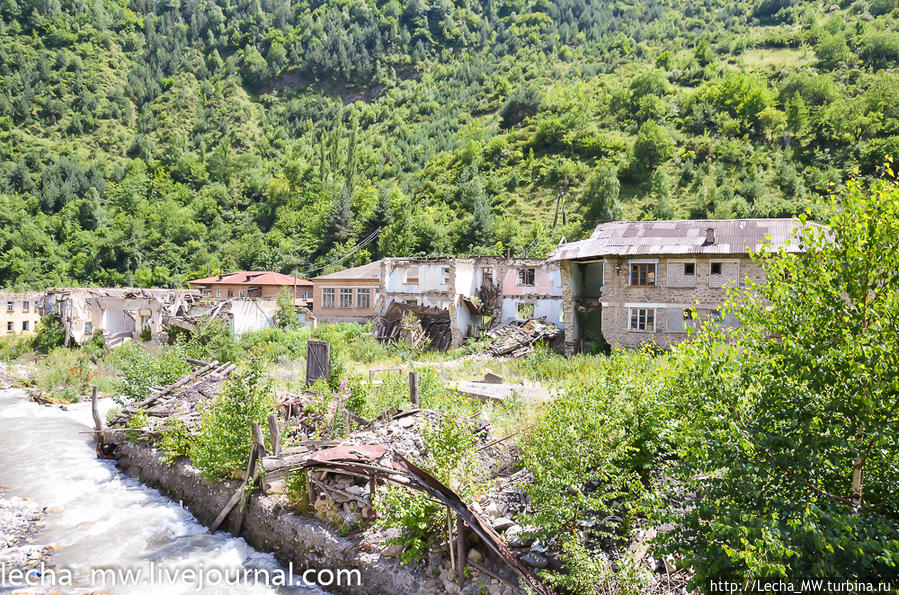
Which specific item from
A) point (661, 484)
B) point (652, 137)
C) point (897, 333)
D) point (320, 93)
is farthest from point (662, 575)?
point (320, 93)

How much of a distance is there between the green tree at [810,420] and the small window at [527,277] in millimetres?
Result: 26194

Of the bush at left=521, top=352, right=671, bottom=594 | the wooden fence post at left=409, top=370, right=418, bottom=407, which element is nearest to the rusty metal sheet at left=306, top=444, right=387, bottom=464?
the bush at left=521, top=352, right=671, bottom=594

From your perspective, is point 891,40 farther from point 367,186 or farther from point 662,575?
point 662,575

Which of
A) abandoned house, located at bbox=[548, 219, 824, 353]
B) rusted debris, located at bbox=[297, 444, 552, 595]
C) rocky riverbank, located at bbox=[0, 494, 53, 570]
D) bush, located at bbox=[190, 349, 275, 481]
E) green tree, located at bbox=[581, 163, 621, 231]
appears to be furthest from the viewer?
green tree, located at bbox=[581, 163, 621, 231]

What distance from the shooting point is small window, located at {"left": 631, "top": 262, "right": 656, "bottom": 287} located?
23750mm

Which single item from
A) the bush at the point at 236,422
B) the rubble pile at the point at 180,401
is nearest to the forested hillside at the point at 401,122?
the rubble pile at the point at 180,401

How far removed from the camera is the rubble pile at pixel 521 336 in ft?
87.6

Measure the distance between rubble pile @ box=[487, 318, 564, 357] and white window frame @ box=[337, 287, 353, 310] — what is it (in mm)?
12218

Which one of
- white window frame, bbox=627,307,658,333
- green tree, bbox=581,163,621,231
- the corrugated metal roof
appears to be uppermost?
green tree, bbox=581,163,621,231

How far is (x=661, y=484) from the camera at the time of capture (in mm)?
8109

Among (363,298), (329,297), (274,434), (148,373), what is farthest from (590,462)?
(329,297)

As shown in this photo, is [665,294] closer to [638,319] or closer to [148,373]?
[638,319]

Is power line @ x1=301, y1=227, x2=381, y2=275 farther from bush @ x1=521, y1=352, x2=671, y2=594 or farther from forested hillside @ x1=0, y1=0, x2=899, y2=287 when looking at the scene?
bush @ x1=521, y1=352, x2=671, y2=594

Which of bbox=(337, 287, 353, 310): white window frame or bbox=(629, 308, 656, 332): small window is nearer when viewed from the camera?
bbox=(629, 308, 656, 332): small window
